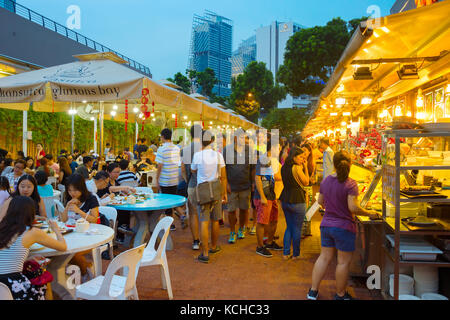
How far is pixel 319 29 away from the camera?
31.3m

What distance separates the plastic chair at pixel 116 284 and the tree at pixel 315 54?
29047 millimetres

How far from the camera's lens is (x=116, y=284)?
3252 millimetres

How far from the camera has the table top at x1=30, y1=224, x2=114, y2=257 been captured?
3121 millimetres

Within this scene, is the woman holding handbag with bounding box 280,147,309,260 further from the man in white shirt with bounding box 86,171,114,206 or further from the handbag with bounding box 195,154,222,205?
the man in white shirt with bounding box 86,171,114,206

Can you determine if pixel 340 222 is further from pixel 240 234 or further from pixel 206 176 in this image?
pixel 240 234

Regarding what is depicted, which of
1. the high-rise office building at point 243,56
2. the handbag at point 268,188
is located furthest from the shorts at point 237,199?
the high-rise office building at point 243,56

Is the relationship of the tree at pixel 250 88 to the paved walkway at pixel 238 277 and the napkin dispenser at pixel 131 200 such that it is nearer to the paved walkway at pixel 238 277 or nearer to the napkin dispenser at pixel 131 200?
the paved walkway at pixel 238 277

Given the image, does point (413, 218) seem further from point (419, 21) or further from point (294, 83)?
point (294, 83)

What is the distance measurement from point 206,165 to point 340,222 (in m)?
2.30

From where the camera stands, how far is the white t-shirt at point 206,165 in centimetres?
536

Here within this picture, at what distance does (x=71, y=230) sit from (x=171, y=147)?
10.2 feet

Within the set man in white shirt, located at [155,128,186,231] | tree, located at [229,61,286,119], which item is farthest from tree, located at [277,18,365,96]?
man in white shirt, located at [155,128,186,231]

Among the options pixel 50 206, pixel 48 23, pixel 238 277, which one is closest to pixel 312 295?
pixel 238 277
